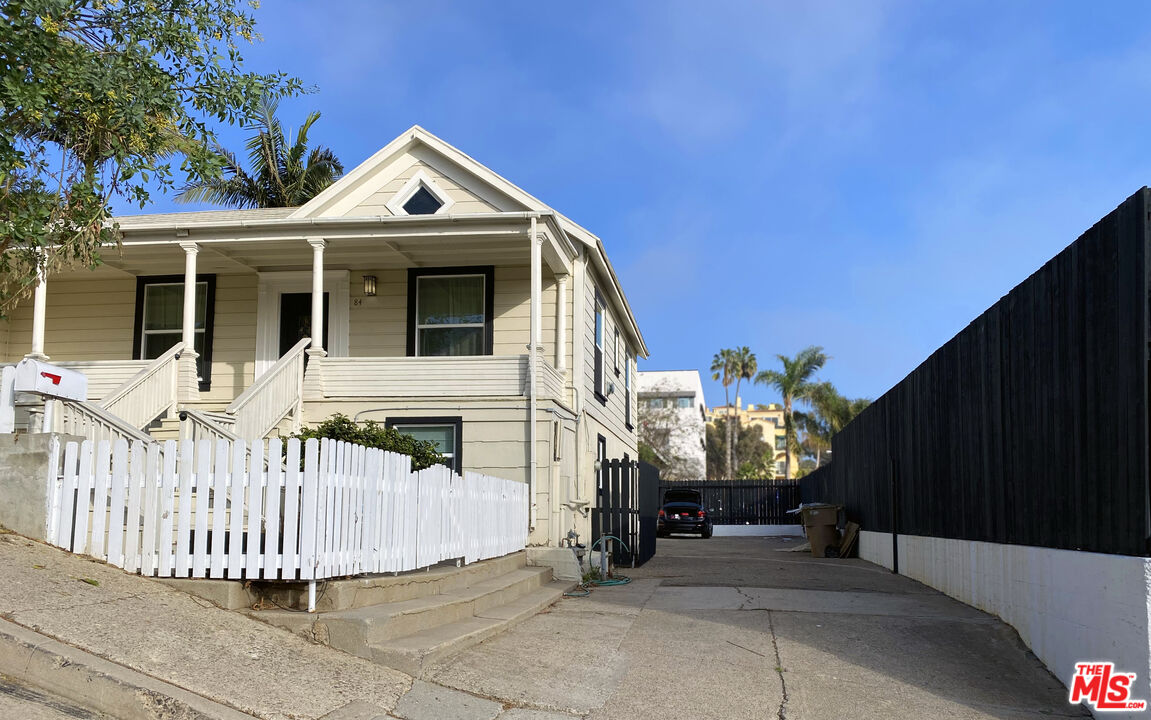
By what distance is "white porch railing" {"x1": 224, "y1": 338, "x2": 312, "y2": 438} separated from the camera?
12812 mm

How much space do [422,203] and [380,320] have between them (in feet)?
7.20

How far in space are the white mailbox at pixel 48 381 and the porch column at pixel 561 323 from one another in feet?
26.8

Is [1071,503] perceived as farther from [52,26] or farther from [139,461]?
[52,26]

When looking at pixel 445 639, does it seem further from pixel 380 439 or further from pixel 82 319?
pixel 82 319

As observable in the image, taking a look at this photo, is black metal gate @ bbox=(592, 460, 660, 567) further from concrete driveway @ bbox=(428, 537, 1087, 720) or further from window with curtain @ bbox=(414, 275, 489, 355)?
concrete driveway @ bbox=(428, 537, 1087, 720)

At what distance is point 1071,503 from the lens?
6.76 meters

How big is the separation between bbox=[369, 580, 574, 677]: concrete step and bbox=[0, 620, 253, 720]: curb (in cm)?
140

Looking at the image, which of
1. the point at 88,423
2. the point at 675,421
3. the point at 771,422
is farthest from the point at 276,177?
the point at 771,422

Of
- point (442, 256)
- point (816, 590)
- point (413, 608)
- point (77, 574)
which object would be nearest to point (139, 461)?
point (77, 574)

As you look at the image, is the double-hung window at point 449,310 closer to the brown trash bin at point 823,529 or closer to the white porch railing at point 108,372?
the white porch railing at point 108,372

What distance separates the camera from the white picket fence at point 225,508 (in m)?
6.76

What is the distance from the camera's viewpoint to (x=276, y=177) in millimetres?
33156

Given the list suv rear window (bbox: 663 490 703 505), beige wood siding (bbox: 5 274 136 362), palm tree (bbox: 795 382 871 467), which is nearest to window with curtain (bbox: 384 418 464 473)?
beige wood siding (bbox: 5 274 136 362)

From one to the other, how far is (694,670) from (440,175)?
11.5 m
